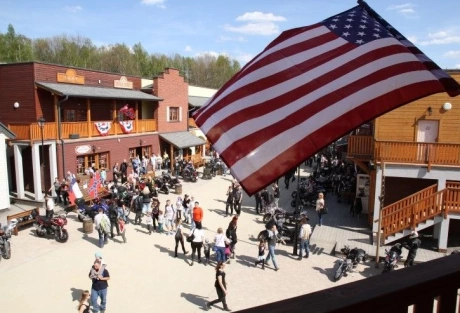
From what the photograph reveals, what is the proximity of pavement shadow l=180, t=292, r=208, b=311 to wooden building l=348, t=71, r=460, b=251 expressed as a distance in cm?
779

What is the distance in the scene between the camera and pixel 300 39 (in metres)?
4.07

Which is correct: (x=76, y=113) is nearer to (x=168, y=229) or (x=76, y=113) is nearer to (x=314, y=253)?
(x=168, y=229)

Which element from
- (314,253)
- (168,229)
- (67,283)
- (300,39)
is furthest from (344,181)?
(300,39)

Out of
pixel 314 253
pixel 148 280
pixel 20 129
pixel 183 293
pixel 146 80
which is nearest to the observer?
pixel 183 293

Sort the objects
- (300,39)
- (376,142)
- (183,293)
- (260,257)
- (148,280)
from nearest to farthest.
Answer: (300,39)
(183,293)
(148,280)
(260,257)
(376,142)

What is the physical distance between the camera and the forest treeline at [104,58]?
70.1 metres

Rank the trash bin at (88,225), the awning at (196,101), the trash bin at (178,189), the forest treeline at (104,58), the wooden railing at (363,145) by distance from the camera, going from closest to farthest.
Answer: the trash bin at (88,225), the wooden railing at (363,145), the trash bin at (178,189), the awning at (196,101), the forest treeline at (104,58)

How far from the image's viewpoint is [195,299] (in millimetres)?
10617

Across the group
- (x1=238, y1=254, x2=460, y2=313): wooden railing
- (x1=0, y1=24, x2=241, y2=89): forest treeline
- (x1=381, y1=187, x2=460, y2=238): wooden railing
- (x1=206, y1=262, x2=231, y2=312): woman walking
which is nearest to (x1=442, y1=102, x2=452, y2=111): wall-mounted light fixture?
(x1=381, y1=187, x2=460, y2=238): wooden railing

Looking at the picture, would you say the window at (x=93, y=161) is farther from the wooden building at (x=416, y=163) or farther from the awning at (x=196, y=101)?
the wooden building at (x=416, y=163)

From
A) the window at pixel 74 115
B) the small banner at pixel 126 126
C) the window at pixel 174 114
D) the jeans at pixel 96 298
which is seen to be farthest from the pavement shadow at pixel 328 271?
the window at pixel 174 114

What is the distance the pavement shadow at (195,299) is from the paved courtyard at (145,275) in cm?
3

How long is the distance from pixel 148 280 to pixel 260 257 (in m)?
3.89

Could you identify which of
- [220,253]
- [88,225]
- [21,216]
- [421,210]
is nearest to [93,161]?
[21,216]
